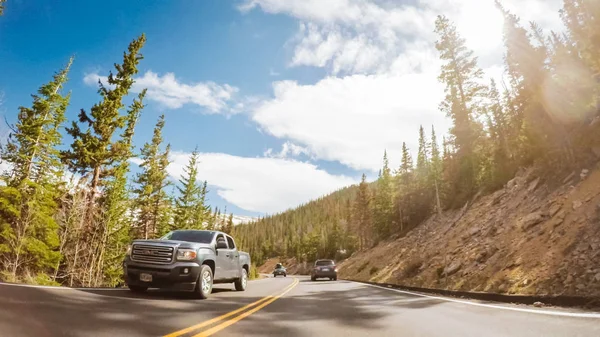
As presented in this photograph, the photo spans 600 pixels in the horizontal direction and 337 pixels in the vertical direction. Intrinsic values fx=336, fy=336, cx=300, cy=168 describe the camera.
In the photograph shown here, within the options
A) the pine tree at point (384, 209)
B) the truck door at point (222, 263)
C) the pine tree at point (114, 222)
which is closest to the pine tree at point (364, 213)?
the pine tree at point (384, 209)

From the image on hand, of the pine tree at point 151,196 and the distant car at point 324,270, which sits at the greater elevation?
the pine tree at point 151,196

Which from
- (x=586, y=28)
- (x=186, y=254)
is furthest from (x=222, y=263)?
(x=586, y=28)

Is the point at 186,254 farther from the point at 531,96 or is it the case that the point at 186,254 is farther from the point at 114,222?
the point at 531,96

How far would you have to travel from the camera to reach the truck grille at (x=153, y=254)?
28.4 feet

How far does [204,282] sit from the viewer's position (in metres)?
9.34

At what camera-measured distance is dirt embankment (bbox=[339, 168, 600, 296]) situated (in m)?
11.2

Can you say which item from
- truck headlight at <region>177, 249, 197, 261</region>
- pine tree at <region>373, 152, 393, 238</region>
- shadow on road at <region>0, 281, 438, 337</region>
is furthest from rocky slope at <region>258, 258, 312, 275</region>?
shadow on road at <region>0, 281, 438, 337</region>

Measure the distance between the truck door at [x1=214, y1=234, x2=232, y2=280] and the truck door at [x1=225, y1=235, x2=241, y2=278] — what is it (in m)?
0.24

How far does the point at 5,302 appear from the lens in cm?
536

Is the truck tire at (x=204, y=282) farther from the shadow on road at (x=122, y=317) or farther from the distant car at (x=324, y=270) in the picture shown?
the distant car at (x=324, y=270)

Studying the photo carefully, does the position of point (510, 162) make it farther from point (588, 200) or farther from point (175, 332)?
point (175, 332)

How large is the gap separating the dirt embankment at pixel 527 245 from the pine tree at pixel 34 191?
22.8m

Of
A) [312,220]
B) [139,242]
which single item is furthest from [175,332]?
[312,220]

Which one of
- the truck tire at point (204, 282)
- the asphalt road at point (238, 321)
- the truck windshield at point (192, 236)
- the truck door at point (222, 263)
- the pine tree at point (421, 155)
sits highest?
the pine tree at point (421, 155)
